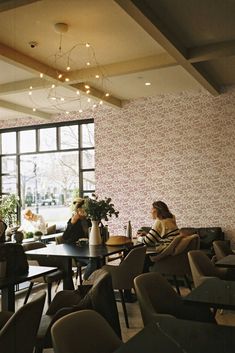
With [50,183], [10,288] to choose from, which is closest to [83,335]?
[10,288]

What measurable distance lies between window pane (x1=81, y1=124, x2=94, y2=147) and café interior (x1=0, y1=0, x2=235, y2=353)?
0.05m

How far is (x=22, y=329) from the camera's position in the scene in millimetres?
2289

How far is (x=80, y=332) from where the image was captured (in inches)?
76.2

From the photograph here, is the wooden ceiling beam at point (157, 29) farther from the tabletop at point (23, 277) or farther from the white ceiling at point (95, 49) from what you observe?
the tabletop at point (23, 277)

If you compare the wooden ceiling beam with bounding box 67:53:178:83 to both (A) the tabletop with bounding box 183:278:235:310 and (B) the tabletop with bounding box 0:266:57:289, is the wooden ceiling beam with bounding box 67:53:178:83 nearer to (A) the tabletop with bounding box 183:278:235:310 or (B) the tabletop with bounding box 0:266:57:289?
(B) the tabletop with bounding box 0:266:57:289

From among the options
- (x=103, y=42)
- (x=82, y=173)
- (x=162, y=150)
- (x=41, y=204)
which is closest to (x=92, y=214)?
(x=103, y=42)

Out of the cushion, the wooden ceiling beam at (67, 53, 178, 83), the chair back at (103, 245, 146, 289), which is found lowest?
the chair back at (103, 245, 146, 289)

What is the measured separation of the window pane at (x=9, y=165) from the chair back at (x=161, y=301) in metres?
8.65

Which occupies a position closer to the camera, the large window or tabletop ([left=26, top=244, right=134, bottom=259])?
tabletop ([left=26, top=244, right=134, bottom=259])

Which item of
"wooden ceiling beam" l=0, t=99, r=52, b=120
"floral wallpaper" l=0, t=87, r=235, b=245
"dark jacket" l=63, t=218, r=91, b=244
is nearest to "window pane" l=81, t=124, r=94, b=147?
"floral wallpaper" l=0, t=87, r=235, b=245

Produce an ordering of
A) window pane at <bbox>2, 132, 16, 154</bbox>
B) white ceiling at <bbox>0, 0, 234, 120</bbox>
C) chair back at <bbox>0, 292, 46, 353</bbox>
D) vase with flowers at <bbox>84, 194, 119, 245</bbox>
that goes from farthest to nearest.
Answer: window pane at <bbox>2, 132, 16, 154</bbox> < vase with flowers at <bbox>84, 194, 119, 245</bbox> < white ceiling at <bbox>0, 0, 234, 120</bbox> < chair back at <bbox>0, 292, 46, 353</bbox>

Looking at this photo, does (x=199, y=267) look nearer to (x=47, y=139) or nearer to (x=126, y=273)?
(x=126, y=273)

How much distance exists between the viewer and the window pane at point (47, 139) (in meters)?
10.4

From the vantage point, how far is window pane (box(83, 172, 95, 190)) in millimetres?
9820
